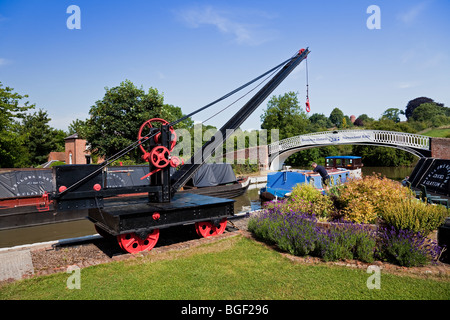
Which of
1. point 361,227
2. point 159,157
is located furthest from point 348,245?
point 159,157

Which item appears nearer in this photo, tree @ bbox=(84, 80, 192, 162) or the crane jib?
the crane jib

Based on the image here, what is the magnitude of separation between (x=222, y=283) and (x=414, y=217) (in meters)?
3.93

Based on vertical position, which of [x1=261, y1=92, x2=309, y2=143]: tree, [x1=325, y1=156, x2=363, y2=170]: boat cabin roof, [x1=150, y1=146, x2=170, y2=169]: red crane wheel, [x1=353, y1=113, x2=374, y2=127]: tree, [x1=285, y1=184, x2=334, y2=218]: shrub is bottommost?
[x1=285, y1=184, x2=334, y2=218]: shrub

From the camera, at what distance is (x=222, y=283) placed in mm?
4598

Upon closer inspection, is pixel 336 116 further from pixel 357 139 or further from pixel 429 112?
pixel 357 139

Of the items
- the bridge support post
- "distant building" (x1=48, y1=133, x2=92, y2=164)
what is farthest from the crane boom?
"distant building" (x1=48, y1=133, x2=92, y2=164)

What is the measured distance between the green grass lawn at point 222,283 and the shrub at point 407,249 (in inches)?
18.2

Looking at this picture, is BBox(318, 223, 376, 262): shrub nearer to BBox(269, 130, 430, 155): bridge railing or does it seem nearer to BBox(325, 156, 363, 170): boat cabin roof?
BBox(325, 156, 363, 170): boat cabin roof

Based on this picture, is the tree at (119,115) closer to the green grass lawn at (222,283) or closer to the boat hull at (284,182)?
the boat hull at (284,182)

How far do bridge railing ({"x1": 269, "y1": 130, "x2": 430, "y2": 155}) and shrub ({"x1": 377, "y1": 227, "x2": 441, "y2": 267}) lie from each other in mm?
27314

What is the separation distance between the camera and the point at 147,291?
4312mm

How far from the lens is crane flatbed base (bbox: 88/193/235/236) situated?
570 cm
